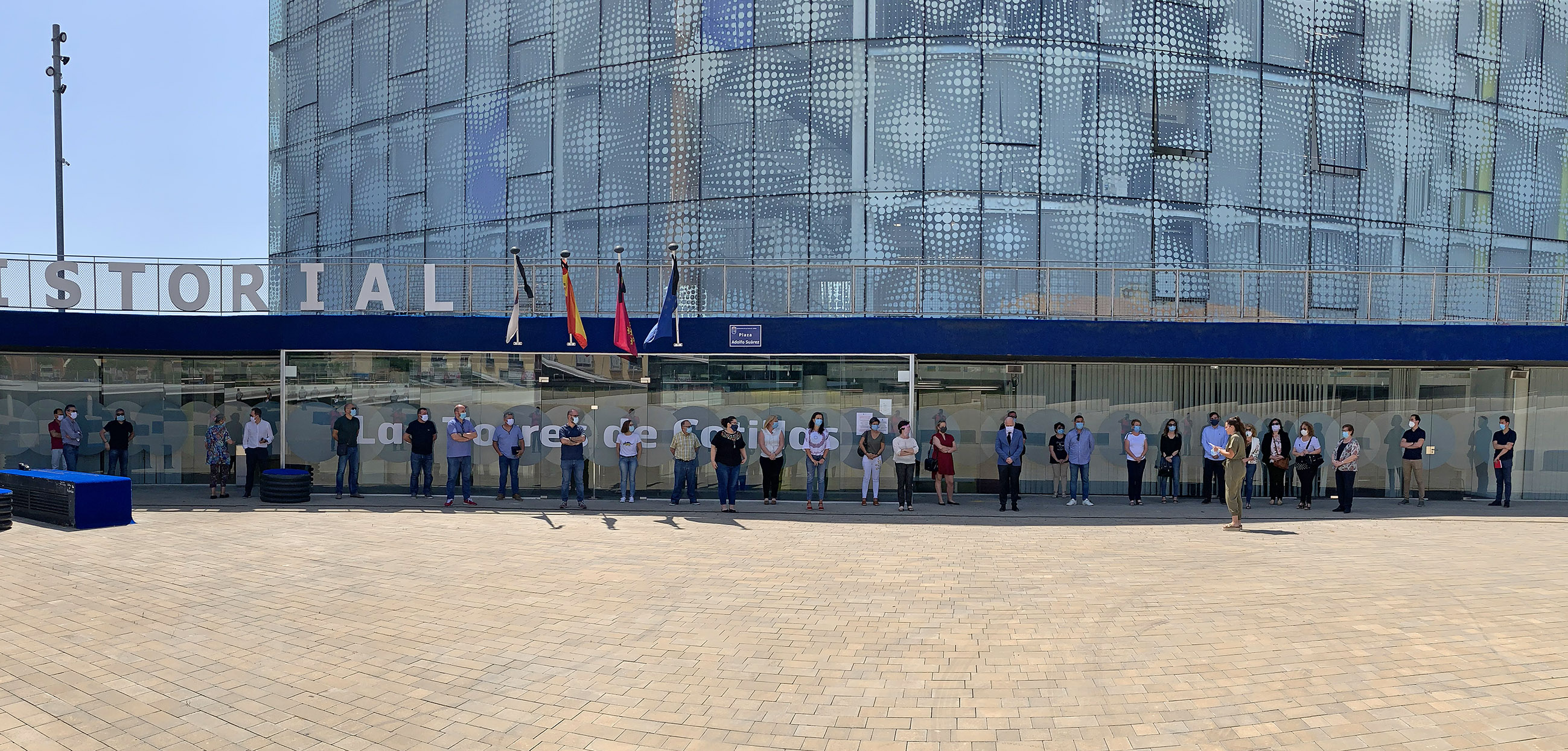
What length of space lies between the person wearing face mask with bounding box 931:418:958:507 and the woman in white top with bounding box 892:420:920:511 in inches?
30.5

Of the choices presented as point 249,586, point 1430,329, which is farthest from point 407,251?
point 1430,329

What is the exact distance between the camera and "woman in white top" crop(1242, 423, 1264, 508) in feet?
53.7

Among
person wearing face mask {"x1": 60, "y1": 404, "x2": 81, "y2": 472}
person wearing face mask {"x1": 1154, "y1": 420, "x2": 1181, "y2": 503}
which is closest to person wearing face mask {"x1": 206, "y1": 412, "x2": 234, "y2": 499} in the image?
person wearing face mask {"x1": 60, "y1": 404, "x2": 81, "y2": 472}

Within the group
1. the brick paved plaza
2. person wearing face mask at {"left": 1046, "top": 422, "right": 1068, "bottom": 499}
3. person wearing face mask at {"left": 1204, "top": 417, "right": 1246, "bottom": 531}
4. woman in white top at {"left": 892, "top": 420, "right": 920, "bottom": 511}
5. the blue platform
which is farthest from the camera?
person wearing face mask at {"left": 1046, "top": 422, "right": 1068, "bottom": 499}

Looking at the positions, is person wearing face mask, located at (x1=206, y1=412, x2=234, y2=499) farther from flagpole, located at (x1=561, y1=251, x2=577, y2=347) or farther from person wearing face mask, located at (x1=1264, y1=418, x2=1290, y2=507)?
person wearing face mask, located at (x1=1264, y1=418, x2=1290, y2=507)


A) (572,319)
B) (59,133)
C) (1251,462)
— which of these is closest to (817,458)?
(572,319)

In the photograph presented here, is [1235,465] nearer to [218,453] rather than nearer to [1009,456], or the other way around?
[1009,456]

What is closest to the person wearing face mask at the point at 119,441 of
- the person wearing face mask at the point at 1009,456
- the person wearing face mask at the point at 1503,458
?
the person wearing face mask at the point at 1009,456

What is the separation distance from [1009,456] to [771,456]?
422 cm

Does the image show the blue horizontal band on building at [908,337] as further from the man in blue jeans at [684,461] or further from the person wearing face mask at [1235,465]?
the person wearing face mask at [1235,465]

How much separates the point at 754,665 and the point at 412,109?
1181 inches

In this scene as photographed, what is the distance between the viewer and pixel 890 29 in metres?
25.9

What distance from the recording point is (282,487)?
653 inches

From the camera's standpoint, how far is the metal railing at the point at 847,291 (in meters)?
18.3
